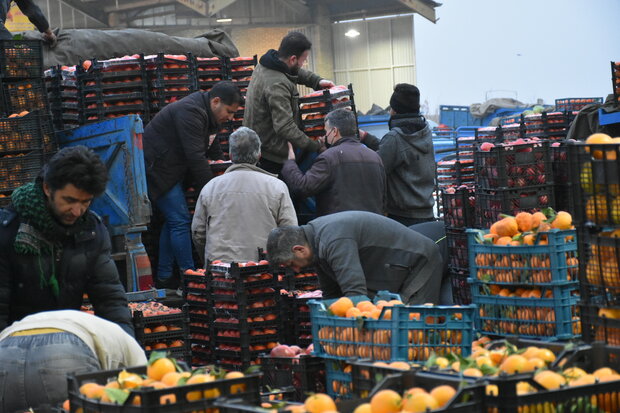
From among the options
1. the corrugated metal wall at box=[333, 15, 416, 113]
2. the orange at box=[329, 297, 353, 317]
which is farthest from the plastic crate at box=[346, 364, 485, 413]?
the corrugated metal wall at box=[333, 15, 416, 113]

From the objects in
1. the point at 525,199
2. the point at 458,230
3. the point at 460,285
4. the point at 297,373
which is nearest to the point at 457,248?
the point at 458,230

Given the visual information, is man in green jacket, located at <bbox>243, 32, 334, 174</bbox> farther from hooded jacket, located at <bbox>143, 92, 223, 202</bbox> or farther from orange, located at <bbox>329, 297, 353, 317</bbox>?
orange, located at <bbox>329, 297, 353, 317</bbox>

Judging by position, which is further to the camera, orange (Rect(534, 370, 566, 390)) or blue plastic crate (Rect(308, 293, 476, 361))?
blue plastic crate (Rect(308, 293, 476, 361))

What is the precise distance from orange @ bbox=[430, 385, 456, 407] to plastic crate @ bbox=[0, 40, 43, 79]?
678cm

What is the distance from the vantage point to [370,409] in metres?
2.99

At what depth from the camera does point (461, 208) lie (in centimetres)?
751

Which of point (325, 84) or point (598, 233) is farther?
point (325, 84)

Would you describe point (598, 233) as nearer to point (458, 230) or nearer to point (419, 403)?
point (419, 403)

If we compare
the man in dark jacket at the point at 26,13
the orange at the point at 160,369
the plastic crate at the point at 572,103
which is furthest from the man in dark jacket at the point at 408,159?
the plastic crate at the point at 572,103

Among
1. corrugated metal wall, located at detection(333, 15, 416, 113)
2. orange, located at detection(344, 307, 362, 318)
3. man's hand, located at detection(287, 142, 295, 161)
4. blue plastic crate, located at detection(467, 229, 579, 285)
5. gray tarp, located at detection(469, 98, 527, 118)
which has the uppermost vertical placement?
corrugated metal wall, located at detection(333, 15, 416, 113)

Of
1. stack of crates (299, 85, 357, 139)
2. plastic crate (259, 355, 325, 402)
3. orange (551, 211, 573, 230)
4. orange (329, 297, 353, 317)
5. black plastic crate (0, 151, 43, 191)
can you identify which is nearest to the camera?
orange (329, 297, 353, 317)

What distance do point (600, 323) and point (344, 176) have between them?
167 inches

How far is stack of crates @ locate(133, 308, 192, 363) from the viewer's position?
22.4ft

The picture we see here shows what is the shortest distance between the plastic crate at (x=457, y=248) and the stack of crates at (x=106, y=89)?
3.79 meters
